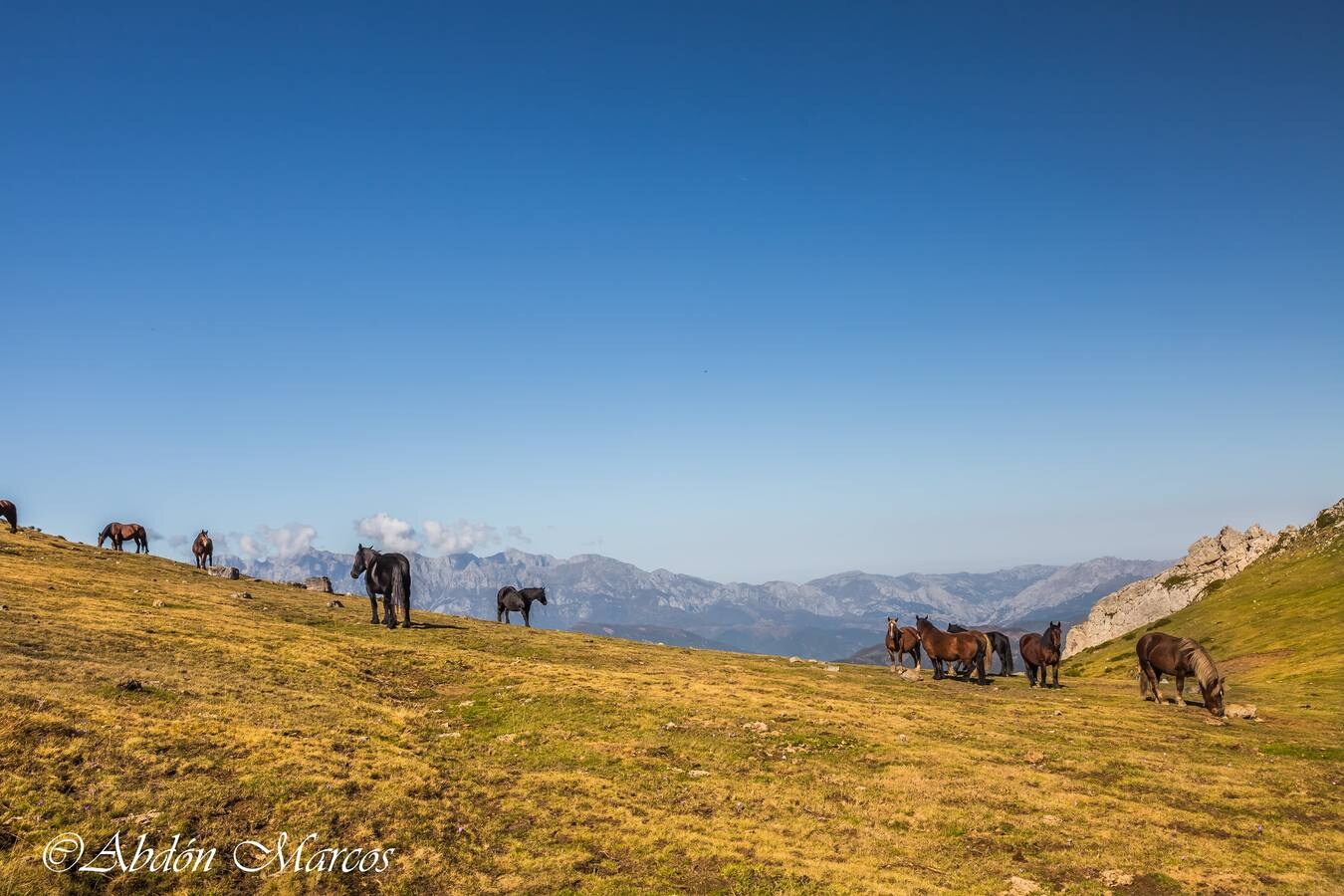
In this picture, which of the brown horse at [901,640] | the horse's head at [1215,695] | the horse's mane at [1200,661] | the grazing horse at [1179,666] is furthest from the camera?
the brown horse at [901,640]

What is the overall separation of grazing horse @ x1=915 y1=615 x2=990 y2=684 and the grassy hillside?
5.12m

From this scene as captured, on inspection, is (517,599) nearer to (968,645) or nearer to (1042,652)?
(968,645)

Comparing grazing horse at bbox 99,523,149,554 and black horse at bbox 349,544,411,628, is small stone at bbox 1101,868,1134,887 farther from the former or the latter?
grazing horse at bbox 99,523,149,554

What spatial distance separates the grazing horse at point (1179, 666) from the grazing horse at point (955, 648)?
8.19 meters

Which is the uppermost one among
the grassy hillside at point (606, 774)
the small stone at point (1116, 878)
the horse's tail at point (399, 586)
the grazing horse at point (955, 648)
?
the horse's tail at point (399, 586)

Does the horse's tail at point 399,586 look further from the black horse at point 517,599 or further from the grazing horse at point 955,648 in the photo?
the grazing horse at point 955,648

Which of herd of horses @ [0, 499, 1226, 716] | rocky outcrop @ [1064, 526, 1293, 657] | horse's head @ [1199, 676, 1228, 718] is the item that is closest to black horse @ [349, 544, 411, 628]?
herd of horses @ [0, 499, 1226, 716]

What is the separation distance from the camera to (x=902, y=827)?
19.7 metres

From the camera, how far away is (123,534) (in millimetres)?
69375

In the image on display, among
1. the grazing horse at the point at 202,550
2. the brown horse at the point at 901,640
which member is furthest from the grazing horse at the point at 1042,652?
the grazing horse at the point at 202,550

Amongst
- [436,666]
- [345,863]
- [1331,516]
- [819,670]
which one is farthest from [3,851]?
[1331,516]

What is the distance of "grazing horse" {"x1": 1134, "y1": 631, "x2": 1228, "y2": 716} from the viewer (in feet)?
110

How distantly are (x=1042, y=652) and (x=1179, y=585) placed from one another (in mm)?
71976

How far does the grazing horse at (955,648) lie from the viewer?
42.7 m
